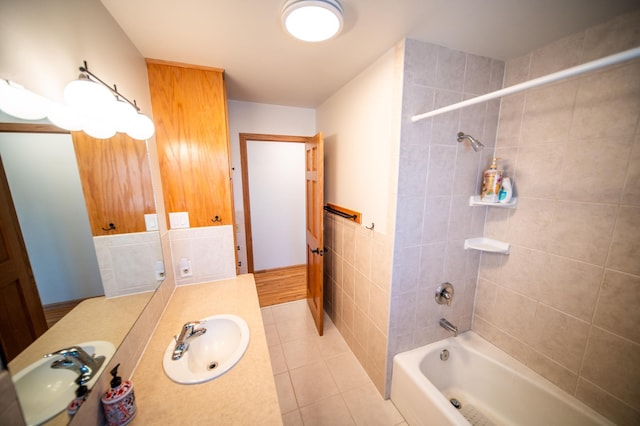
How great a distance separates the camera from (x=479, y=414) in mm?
1354

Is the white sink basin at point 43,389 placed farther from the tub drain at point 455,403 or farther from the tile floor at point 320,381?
the tub drain at point 455,403

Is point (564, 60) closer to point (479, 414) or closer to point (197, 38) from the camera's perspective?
point (197, 38)

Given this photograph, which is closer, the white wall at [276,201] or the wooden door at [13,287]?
the wooden door at [13,287]

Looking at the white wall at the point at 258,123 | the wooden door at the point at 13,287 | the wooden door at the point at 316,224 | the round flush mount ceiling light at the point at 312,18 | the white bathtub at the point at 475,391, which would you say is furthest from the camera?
the white wall at the point at 258,123

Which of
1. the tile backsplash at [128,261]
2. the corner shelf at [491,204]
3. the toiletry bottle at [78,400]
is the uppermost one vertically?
the corner shelf at [491,204]

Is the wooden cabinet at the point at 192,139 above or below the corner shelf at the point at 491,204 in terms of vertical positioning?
above

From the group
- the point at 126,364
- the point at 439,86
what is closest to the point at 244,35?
the point at 439,86

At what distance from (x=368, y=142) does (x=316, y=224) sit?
0.92 metres

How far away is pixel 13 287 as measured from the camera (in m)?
0.46

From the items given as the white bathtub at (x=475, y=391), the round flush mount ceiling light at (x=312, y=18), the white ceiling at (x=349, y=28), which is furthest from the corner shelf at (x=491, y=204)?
the round flush mount ceiling light at (x=312, y=18)

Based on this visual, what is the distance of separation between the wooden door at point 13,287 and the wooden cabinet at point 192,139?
99cm

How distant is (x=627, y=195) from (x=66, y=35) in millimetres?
2293

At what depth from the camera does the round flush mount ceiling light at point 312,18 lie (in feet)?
2.80

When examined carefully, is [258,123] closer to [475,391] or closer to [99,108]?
[99,108]
